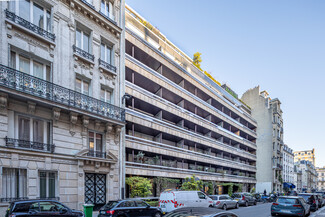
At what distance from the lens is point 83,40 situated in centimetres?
1811

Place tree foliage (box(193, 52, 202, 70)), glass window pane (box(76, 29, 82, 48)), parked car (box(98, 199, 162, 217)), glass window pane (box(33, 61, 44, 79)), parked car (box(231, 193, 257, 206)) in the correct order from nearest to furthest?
parked car (box(98, 199, 162, 217))
glass window pane (box(33, 61, 44, 79))
glass window pane (box(76, 29, 82, 48))
parked car (box(231, 193, 257, 206))
tree foliage (box(193, 52, 202, 70))

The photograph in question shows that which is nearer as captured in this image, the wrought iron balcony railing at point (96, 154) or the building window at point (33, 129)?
the building window at point (33, 129)

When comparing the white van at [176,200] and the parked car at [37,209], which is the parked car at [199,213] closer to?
the parked car at [37,209]

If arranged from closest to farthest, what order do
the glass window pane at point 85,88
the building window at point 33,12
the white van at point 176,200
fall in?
the building window at point 33,12
the white van at point 176,200
the glass window pane at point 85,88

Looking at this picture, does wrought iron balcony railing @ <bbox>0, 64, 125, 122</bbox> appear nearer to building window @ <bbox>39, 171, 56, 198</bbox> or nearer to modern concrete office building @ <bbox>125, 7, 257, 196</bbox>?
modern concrete office building @ <bbox>125, 7, 257, 196</bbox>

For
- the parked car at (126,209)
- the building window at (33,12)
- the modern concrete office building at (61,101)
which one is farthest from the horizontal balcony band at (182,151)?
the building window at (33,12)

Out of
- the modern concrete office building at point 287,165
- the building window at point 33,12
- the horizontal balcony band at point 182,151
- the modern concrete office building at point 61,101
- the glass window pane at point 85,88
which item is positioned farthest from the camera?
the modern concrete office building at point 287,165

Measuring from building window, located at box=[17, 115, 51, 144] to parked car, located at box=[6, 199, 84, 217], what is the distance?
4599 millimetres

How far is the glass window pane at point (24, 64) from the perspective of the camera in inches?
545

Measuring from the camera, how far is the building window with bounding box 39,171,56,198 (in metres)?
14.0

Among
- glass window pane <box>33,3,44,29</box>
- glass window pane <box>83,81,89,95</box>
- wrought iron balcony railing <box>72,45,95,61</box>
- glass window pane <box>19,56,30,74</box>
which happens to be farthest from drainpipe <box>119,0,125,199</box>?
glass window pane <box>19,56,30,74</box>

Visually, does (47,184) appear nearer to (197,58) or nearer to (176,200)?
(176,200)

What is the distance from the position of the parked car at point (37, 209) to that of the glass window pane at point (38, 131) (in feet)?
15.7

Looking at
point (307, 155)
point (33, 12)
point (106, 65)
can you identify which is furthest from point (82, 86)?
point (307, 155)
